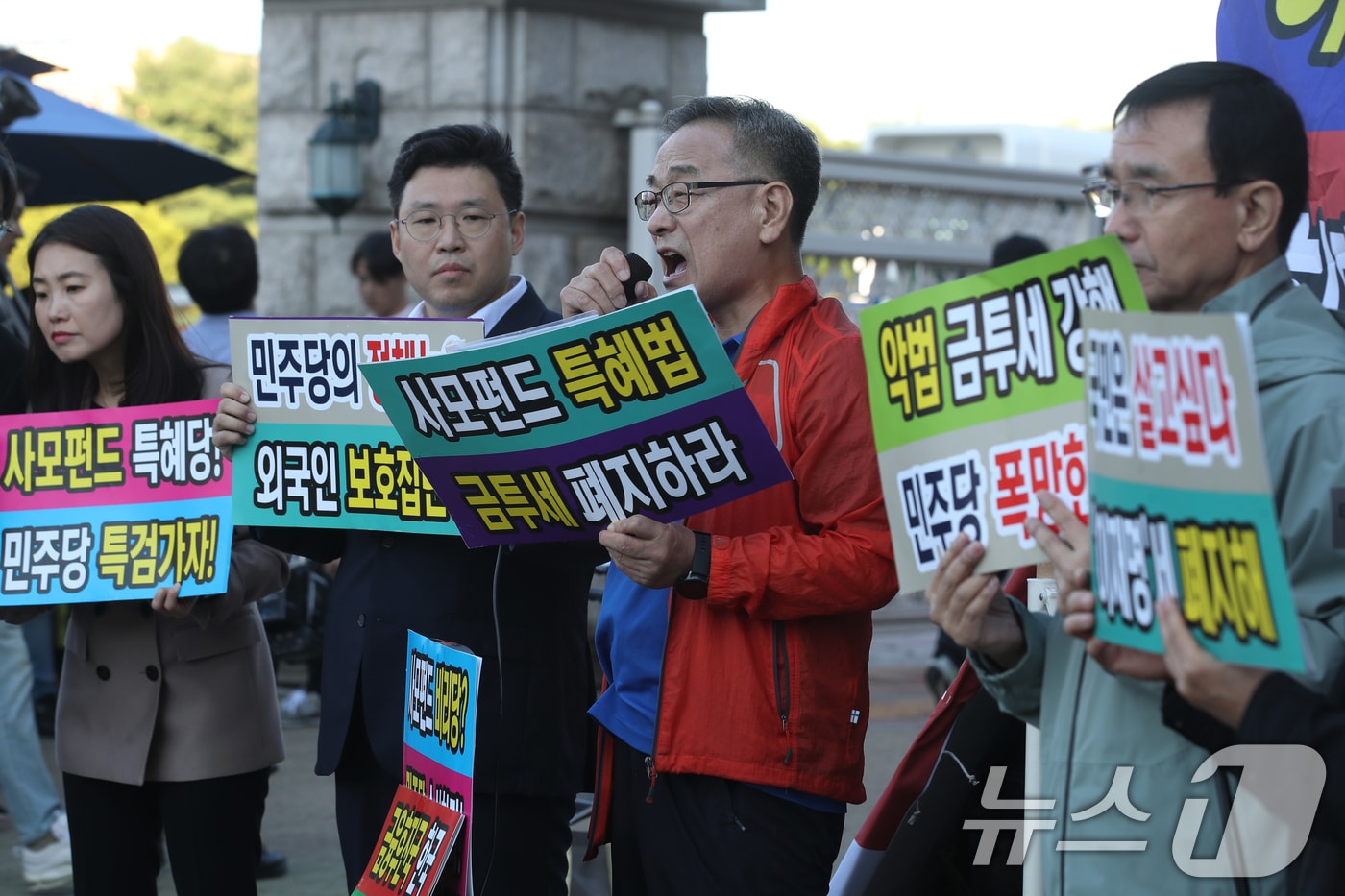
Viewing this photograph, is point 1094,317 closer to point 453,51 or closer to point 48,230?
point 48,230

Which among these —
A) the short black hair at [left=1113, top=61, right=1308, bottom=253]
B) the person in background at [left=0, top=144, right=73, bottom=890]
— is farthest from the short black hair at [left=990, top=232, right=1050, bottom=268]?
the short black hair at [left=1113, top=61, right=1308, bottom=253]

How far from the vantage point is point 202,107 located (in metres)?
43.3

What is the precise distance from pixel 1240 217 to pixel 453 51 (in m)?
6.10

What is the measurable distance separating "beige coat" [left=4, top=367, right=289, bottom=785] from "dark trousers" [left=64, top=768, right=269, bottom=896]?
0.16ft

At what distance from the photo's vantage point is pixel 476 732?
10.2 feet

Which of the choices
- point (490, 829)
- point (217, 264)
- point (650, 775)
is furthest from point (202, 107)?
point (650, 775)

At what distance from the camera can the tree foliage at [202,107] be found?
1615 inches

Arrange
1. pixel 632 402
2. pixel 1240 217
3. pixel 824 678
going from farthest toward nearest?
1. pixel 824 678
2. pixel 632 402
3. pixel 1240 217

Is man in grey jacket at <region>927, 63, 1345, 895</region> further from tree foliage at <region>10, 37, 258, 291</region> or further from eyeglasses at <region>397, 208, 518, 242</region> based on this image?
tree foliage at <region>10, 37, 258, 291</region>

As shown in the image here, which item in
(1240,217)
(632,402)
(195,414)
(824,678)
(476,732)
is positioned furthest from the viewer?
(195,414)

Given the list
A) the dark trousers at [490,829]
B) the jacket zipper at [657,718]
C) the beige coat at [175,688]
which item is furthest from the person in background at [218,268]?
the jacket zipper at [657,718]

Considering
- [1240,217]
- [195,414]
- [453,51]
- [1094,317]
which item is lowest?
[195,414]

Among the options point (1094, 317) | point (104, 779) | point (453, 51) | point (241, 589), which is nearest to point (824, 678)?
point (1094, 317)

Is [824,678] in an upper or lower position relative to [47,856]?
upper
